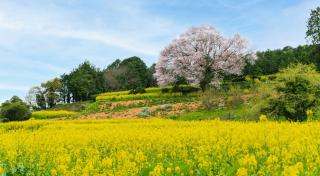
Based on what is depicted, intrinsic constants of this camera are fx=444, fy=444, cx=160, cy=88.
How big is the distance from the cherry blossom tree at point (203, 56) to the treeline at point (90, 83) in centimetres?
2787

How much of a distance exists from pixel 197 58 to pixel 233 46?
209 inches

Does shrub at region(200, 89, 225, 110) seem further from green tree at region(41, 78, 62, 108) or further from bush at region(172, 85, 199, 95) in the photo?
green tree at region(41, 78, 62, 108)

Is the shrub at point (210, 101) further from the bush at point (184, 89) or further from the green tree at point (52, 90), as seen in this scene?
the green tree at point (52, 90)

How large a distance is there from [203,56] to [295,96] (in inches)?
1098

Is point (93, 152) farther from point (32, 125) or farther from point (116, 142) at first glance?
point (32, 125)


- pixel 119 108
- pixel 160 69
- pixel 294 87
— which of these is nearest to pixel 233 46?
pixel 160 69

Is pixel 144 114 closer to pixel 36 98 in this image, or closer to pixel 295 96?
pixel 295 96

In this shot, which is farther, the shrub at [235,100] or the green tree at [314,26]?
the green tree at [314,26]

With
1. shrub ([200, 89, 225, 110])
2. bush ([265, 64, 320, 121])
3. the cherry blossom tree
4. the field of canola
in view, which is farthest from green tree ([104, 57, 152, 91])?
the field of canola

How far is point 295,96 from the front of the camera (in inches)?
915

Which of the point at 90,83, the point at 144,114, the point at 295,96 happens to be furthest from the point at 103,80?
the point at 295,96

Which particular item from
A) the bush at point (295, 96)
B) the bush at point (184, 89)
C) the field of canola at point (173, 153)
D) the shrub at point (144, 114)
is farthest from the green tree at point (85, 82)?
the field of canola at point (173, 153)

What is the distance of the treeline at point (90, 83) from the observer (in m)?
80.9

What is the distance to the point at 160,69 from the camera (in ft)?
180
